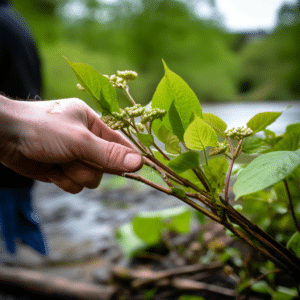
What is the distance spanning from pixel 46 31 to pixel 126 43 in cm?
109

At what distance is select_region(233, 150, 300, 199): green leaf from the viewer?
0.47 ft

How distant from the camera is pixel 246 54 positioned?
6.77ft

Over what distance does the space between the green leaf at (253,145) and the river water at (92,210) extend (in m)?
0.77

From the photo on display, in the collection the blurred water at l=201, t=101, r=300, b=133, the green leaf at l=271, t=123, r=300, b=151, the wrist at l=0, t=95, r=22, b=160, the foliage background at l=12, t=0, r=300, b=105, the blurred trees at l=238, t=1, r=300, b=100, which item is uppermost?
the foliage background at l=12, t=0, r=300, b=105

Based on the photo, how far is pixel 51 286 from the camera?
74cm

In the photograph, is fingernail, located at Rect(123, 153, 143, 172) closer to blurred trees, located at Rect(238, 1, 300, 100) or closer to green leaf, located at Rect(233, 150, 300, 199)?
green leaf, located at Rect(233, 150, 300, 199)

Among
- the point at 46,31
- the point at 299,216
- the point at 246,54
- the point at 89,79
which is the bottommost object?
the point at 299,216

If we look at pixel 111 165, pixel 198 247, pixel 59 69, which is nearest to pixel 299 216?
pixel 111 165

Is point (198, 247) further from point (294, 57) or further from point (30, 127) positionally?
point (294, 57)

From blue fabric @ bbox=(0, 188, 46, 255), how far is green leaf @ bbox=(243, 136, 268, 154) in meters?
0.89

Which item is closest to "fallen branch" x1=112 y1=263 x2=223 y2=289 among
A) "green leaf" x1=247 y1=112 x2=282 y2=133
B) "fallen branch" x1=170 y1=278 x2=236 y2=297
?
"fallen branch" x1=170 y1=278 x2=236 y2=297

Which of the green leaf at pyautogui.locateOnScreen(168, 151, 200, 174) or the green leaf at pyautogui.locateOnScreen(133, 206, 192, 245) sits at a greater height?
the green leaf at pyautogui.locateOnScreen(168, 151, 200, 174)

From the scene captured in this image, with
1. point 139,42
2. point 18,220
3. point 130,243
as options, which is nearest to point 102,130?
point 130,243

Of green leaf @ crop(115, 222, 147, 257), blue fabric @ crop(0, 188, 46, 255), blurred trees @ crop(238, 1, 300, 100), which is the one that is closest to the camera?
green leaf @ crop(115, 222, 147, 257)
